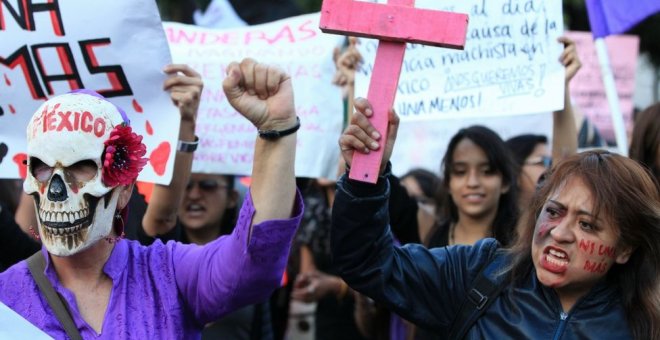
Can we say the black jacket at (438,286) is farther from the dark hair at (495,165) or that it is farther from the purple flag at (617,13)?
the purple flag at (617,13)

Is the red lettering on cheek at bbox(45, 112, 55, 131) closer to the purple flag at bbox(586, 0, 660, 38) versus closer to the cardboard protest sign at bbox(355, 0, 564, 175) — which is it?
the cardboard protest sign at bbox(355, 0, 564, 175)

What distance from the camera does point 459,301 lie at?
304 centimetres

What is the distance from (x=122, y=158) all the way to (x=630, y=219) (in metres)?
1.43

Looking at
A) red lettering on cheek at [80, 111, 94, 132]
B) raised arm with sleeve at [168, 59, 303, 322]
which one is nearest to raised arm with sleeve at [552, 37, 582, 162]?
raised arm with sleeve at [168, 59, 303, 322]

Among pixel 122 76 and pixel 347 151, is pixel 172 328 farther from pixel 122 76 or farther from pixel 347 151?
pixel 122 76

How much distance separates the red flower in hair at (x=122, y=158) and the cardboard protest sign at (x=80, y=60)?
3.54ft

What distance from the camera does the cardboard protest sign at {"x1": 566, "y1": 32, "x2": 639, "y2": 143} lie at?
702 cm

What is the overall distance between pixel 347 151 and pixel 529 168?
2506 millimetres

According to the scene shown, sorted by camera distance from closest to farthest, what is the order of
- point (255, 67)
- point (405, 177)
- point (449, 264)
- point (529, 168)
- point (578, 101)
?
point (255, 67)
point (449, 264)
point (529, 168)
point (405, 177)
point (578, 101)

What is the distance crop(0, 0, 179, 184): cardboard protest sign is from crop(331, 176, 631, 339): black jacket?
1138 mm

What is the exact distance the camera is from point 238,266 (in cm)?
259

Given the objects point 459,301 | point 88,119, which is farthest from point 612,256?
point 88,119

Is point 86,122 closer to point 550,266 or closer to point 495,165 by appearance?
point 550,266

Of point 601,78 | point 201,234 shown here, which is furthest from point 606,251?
point 601,78
